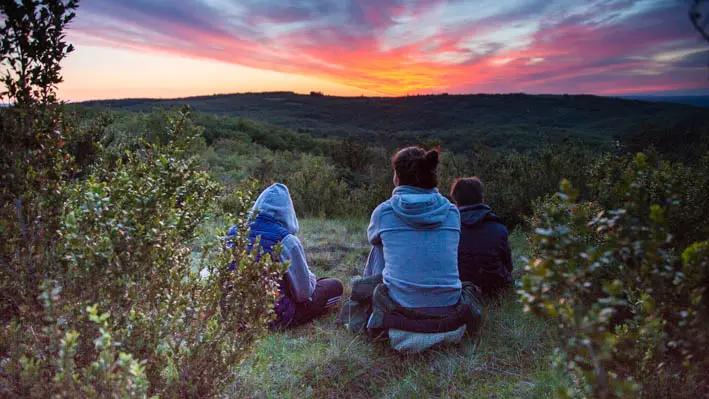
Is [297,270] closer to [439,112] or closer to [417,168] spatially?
[417,168]

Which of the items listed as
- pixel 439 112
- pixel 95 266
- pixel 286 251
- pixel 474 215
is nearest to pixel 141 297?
pixel 95 266

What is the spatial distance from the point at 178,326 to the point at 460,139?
38666 mm

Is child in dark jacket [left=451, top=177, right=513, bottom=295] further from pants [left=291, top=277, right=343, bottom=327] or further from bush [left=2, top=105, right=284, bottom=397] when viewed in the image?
bush [left=2, top=105, right=284, bottom=397]

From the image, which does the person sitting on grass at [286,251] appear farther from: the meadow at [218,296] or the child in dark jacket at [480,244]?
the child in dark jacket at [480,244]

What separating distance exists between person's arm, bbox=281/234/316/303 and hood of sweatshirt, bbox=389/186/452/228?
941 millimetres

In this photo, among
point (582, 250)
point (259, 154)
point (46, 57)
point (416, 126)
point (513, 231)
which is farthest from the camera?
point (416, 126)

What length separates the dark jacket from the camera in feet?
13.6

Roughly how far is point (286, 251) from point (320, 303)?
0.73 metres

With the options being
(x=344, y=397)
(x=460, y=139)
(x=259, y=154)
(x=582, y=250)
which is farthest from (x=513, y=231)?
(x=460, y=139)

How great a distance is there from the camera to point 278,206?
3.81 meters

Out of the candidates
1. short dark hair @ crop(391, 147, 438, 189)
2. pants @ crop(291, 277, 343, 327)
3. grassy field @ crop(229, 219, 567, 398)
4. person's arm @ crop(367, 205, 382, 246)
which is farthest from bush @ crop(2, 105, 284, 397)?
pants @ crop(291, 277, 343, 327)

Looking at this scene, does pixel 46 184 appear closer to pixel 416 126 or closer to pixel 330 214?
pixel 330 214

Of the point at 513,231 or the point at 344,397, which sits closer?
the point at 344,397

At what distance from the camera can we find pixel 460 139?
127 ft
